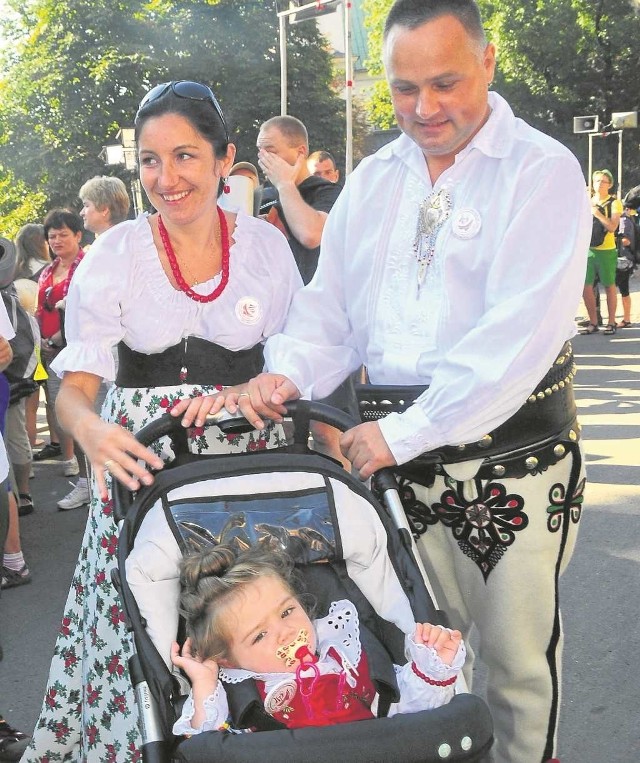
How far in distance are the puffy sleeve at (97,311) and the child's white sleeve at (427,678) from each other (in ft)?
3.94

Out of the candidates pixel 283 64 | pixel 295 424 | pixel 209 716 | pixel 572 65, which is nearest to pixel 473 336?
pixel 295 424

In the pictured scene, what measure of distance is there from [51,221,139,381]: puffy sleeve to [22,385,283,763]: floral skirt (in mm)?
180

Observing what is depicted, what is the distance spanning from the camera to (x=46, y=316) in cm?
691

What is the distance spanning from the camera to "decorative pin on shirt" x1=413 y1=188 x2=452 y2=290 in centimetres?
226

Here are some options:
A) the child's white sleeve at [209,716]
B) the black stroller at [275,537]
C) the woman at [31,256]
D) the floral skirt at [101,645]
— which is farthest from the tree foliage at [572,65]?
the child's white sleeve at [209,716]

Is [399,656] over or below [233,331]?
below

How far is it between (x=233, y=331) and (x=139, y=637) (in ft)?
3.41

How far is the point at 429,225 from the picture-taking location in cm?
228

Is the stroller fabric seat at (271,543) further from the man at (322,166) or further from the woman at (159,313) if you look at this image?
the man at (322,166)

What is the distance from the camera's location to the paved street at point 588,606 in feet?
11.2

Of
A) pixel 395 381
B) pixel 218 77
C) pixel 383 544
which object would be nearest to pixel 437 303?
pixel 395 381

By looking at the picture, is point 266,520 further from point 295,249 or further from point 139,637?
point 295,249

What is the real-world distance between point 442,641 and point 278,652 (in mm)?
391

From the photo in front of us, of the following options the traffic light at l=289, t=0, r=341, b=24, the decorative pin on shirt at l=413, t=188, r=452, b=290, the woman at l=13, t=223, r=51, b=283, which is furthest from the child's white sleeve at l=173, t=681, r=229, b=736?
the traffic light at l=289, t=0, r=341, b=24
